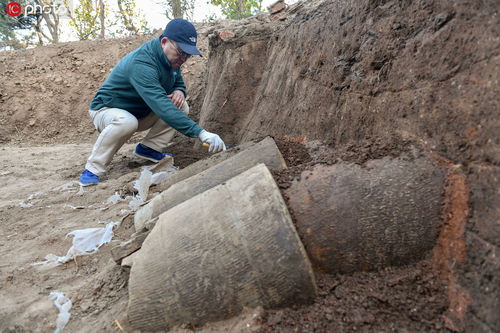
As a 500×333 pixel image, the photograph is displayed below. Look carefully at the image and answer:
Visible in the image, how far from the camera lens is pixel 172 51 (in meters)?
3.40

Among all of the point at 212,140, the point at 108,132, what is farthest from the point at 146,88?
the point at 212,140

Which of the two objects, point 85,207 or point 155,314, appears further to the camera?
point 85,207

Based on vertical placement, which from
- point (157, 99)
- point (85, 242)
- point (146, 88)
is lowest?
point (85, 242)

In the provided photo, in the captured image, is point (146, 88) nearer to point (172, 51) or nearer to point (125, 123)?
point (172, 51)

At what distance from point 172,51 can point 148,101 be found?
571 millimetres

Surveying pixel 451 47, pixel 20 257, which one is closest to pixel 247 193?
pixel 451 47

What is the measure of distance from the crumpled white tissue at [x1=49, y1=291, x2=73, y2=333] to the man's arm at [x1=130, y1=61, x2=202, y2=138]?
1.61 metres

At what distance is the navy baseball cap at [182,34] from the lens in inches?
129

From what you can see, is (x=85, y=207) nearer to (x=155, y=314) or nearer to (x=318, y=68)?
(x=155, y=314)

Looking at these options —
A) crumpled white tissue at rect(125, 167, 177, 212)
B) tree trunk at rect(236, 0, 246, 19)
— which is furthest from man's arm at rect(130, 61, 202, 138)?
tree trunk at rect(236, 0, 246, 19)

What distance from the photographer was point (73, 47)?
756 cm

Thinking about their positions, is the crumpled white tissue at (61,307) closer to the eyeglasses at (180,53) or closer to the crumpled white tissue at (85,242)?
the crumpled white tissue at (85,242)

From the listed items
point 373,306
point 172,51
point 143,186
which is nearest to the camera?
point 373,306

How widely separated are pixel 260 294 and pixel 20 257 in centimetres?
195
